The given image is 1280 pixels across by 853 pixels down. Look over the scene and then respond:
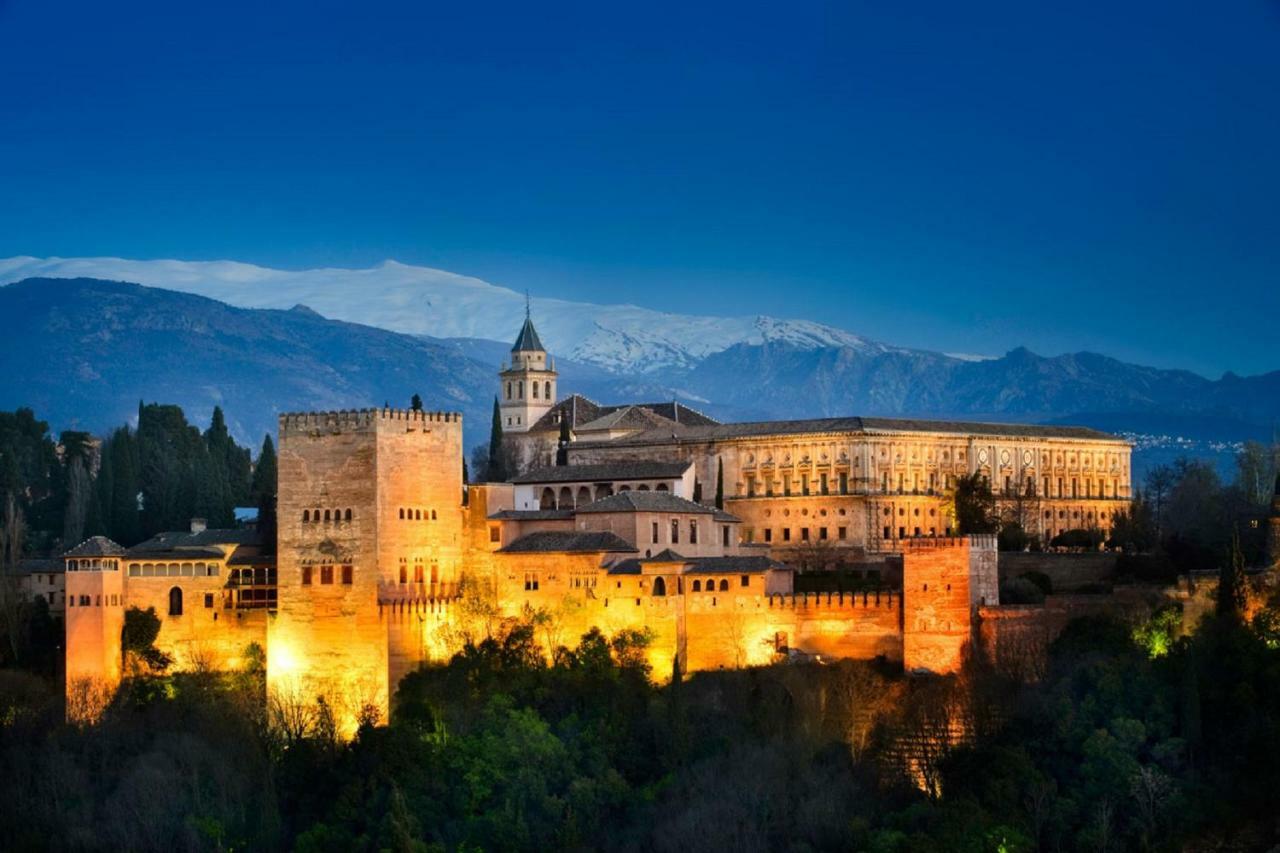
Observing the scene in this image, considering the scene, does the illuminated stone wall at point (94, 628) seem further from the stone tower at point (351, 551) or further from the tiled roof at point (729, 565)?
the tiled roof at point (729, 565)

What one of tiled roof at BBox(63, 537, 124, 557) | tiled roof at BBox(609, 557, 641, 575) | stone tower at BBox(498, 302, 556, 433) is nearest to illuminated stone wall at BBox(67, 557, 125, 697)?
tiled roof at BBox(63, 537, 124, 557)

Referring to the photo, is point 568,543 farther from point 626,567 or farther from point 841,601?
point 841,601

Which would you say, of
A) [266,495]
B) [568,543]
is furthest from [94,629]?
[568,543]

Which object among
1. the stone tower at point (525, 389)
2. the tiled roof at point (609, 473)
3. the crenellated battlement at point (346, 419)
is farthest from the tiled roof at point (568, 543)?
A: the stone tower at point (525, 389)

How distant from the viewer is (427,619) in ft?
163

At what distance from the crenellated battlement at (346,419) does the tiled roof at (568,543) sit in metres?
3.73

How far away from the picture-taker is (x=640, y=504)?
5275 centimetres

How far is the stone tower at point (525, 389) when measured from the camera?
83625 mm

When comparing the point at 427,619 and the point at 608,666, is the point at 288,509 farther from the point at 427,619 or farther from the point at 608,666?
the point at 608,666

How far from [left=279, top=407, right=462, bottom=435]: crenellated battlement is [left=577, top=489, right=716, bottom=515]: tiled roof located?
17.0 ft

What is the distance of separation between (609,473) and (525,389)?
22565 mm

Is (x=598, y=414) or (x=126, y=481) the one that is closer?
(x=126, y=481)

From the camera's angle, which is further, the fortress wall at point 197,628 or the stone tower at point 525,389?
the stone tower at point 525,389

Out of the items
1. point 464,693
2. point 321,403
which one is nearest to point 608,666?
point 464,693
